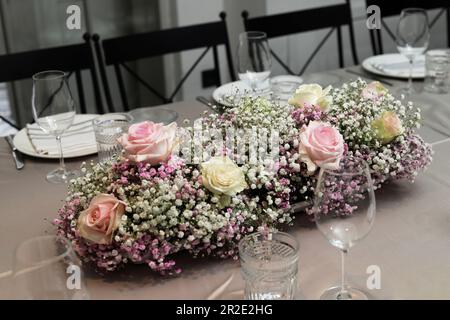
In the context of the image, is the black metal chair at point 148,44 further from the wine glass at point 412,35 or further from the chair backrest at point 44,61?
the wine glass at point 412,35

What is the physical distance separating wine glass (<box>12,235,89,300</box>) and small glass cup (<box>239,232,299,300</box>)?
24cm

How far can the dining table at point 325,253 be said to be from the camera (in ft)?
3.11

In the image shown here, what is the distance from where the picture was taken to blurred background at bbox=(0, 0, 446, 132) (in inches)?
117

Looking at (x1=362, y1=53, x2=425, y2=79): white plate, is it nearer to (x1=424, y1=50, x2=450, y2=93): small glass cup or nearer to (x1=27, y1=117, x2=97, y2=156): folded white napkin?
(x1=424, y1=50, x2=450, y2=93): small glass cup

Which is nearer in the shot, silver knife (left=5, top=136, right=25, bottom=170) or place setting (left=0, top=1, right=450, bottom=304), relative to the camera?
place setting (left=0, top=1, right=450, bottom=304)

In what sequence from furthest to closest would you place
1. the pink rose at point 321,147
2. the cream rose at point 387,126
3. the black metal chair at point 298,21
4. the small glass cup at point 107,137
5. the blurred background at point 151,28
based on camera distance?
the blurred background at point 151,28 → the black metal chair at point 298,21 → the small glass cup at point 107,137 → the cream rose at point 387,126 → the pink rose at point 321,147

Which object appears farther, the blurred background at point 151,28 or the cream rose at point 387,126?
the blurred background at point 151,28

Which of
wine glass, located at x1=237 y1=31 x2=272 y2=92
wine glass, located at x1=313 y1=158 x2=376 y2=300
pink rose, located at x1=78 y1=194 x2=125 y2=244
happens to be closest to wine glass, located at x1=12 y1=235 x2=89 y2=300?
pink rose, located at x1=78 y1=194 x2=125 y2=244

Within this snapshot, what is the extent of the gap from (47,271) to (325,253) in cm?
48

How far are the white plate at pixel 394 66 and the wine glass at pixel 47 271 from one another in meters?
1.41

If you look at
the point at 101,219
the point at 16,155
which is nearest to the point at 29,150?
the point at 16,155

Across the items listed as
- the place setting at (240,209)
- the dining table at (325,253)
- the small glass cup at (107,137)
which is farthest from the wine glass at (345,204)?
the small glass cup at (107,137)

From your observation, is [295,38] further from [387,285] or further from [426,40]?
[387,285]
